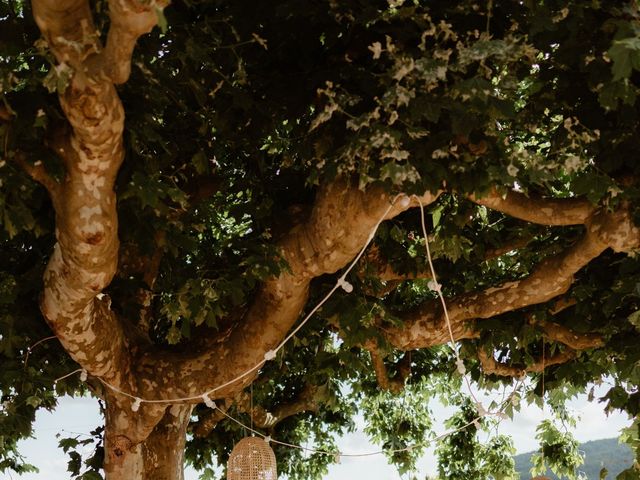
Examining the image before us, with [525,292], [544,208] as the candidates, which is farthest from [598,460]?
[544,208]

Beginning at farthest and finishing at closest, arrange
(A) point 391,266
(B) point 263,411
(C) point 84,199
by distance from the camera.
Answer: (B) point 263,411 → (A) point 391,266 → (C) point 84,199

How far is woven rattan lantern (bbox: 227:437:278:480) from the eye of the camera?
222 inches

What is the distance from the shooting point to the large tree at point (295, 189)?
3.43m

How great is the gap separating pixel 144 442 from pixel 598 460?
14.2 feet

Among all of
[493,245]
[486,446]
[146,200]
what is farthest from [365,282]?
[486,446]

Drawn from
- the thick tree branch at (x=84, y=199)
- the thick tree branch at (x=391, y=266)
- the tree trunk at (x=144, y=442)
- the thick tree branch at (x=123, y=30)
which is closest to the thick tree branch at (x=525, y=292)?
the thick tree branch at (x=391, y=266)

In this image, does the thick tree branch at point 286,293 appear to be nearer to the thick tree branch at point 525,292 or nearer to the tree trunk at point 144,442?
the tree trunk at point 144,442

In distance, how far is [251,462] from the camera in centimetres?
566

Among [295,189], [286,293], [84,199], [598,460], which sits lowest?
[598,460]

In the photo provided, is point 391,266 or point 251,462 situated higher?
point 391,266

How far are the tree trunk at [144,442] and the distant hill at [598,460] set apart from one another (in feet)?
9.63

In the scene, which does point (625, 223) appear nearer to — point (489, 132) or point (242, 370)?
point (489, 132)

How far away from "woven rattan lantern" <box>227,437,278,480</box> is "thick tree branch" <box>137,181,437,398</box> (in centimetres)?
65

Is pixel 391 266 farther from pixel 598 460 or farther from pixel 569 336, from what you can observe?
pixel 598 460
